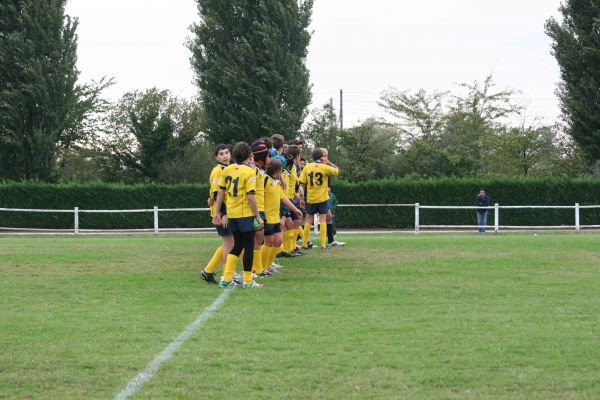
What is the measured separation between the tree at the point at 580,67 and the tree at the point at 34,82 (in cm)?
2419

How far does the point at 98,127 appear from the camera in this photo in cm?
6309

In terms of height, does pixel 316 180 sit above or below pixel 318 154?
below

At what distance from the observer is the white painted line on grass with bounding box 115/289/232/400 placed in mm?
6551

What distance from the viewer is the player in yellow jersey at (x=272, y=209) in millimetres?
14234

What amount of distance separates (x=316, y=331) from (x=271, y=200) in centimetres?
551

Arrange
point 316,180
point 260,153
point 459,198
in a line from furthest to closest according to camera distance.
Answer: point 459,198 < point 316,180 < point 260,153

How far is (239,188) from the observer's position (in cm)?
1241

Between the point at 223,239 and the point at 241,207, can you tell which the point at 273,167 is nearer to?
the point at 223,239

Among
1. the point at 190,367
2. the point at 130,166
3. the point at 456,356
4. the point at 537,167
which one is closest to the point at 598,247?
the point at 456,356

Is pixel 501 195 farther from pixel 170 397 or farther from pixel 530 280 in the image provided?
pixel 170 397

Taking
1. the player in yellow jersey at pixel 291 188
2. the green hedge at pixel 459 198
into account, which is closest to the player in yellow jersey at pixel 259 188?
the player in yellow jersey at pixel 291 188

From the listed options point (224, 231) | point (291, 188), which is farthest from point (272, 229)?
point (291, 188)

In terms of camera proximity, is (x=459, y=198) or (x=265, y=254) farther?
(x=459, y=198)

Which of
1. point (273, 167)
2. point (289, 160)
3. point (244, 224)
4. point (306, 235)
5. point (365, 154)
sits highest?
point (365, 154)
